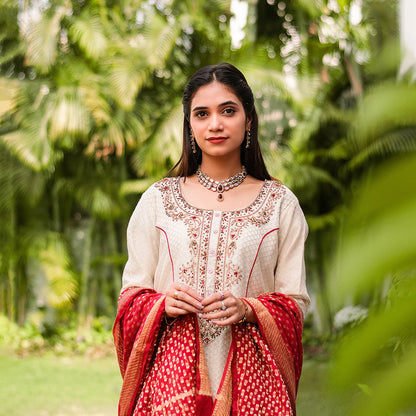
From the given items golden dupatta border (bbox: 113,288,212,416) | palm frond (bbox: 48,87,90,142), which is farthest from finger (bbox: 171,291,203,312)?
palm frond (bbox: 48,87,90,142)

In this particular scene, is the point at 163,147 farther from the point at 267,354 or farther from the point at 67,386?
the point at 267,354

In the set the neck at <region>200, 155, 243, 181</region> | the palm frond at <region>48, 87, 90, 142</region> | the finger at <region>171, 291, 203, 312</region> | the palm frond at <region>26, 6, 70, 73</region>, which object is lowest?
the finger at <region>171, 291, 203, 312</region>

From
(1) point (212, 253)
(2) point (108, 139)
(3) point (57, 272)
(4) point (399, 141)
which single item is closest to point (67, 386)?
(3) point (57, 272)

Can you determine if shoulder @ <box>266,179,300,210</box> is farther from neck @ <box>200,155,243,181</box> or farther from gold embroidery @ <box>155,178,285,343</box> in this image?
neck @ <box>200,155,243,181</box>

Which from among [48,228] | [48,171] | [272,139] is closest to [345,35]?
[272,139]

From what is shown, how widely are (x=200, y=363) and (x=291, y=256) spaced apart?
360mm

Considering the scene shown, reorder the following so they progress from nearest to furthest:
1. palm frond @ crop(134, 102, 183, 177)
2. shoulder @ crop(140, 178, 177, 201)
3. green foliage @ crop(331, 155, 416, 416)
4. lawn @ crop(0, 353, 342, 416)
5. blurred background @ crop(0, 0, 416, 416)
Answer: green foliage @ crop(331, 155, 416, 416), shoulder @ crop(140, 178, 177, 201), lawn @ crop(0, 353, 342, 416), blurred background @ crop(0, 0, 416, 416), palm frond @ crop(134, 102, 183, 177)

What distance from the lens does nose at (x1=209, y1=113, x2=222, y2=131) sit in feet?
5.13

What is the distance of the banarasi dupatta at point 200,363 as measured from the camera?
1.49m

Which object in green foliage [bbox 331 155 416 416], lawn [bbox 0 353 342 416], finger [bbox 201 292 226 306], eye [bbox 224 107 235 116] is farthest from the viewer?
lawn [bbox 0 353 342 416]

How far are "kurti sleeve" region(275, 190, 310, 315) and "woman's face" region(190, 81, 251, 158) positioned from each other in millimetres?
230

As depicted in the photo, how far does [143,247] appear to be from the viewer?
1.65m

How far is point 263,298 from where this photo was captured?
1.53 meters

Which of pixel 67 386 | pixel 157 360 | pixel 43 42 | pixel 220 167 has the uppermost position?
pixel 43 42
